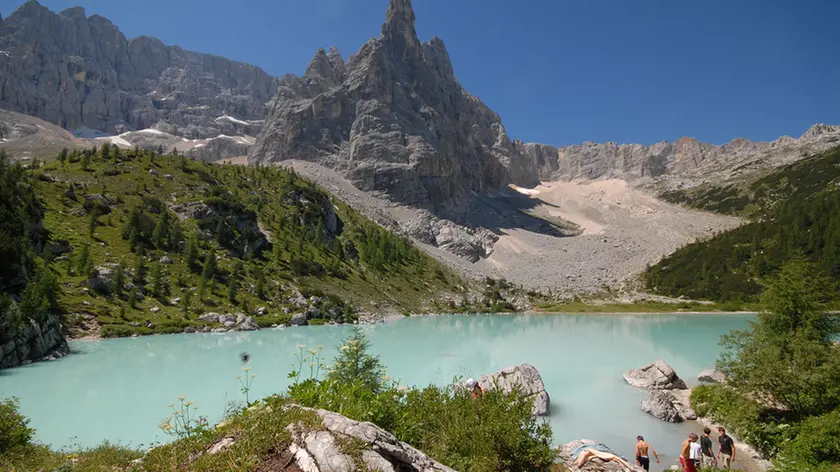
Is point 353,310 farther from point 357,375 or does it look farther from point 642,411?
point 357,375

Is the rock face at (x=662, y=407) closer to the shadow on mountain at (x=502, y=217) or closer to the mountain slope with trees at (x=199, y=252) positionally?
the mountain slope with trees at (x=199, y=252)

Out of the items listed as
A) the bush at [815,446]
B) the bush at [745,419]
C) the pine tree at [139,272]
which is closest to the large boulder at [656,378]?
the bush at [745,419]

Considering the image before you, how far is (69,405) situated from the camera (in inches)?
755

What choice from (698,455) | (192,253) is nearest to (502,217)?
(192,253)

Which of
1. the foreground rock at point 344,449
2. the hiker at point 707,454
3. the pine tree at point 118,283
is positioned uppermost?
the foreground rock at point 344,449

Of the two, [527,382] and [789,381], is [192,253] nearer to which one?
[527,382]

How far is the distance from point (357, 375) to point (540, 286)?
103353mm

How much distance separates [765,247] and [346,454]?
129864 millimetres

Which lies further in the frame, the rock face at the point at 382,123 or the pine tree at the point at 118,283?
the rock face at the point at 382,123

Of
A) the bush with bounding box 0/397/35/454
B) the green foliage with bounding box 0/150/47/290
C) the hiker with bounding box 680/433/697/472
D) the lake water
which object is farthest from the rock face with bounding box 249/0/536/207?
the bush with bounding box 0/397/35/454

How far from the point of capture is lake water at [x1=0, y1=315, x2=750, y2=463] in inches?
679

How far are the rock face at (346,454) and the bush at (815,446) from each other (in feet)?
38.1

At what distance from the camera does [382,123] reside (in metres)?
152

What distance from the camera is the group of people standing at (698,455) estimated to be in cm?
1185
